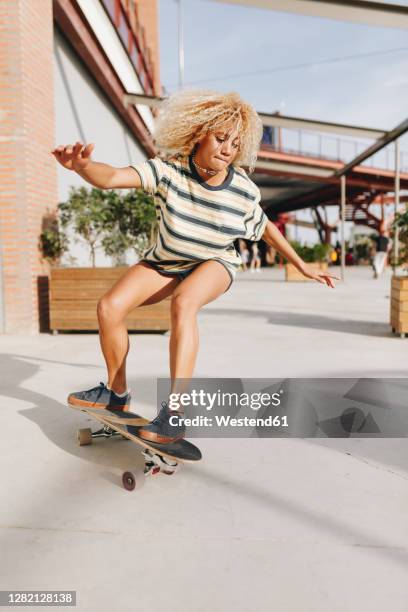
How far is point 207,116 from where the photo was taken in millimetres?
2455

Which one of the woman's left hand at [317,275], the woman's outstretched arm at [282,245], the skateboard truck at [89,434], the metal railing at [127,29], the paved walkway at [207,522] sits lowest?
the paved walkway at [207,522]

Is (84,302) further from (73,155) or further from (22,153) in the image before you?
(73,155)

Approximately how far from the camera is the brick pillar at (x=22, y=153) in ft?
19.7

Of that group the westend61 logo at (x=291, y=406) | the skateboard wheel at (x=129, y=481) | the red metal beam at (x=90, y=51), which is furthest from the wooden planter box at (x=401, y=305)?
the skateboard wheel at (x=129, y=481)

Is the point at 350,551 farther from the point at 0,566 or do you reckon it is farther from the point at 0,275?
the point at 0,275

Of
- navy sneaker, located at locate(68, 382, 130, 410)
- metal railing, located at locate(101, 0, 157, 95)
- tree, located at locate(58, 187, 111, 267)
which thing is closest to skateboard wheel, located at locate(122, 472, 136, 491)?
navy sneaker, located at locate(68, 382, 130, 410)

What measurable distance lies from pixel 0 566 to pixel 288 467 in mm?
1322

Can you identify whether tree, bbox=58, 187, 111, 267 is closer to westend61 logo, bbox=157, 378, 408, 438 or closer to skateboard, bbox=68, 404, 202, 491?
westend61 logo, bbox=157, 378, 408, 438

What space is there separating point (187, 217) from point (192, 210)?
0.04m

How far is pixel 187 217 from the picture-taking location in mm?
2496

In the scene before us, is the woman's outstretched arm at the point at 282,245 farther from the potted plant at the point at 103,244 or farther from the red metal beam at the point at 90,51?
the red metal beam at the point at 90,51

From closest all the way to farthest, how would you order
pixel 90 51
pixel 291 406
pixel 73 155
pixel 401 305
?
1. pixel 73 155
2. pixel 291 406
3. pixel 401 305
4. pixel 90 51

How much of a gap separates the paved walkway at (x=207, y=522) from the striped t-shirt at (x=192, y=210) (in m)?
1.02

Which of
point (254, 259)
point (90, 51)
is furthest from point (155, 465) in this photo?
point (254, 259)
